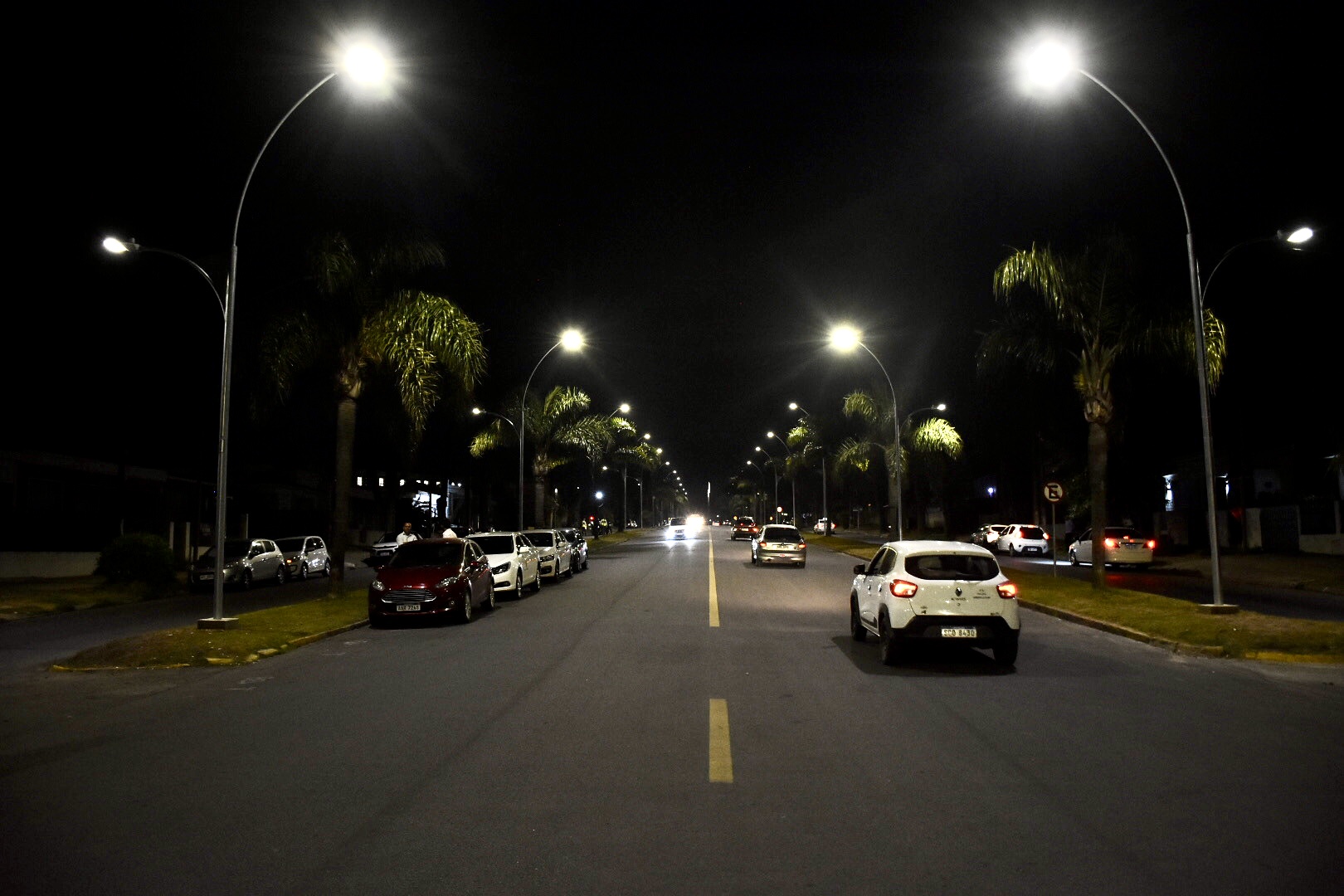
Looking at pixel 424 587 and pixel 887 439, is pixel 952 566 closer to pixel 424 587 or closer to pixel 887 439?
pixel 424 587

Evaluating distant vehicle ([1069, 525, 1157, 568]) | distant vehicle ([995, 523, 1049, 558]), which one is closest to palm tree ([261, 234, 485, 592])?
distant vehicle ([1069, 525, 1157, 568])

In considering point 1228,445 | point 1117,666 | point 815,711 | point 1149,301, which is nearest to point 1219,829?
point 815,711

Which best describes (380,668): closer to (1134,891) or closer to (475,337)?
(1134,891)

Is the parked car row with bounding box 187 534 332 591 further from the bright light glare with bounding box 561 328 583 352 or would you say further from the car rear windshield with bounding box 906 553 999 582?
the car rear windshield with bounding box 906 553 999 582

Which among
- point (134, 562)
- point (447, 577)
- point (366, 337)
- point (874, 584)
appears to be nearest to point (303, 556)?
point (134, 562)

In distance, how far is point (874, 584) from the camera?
45.4ft

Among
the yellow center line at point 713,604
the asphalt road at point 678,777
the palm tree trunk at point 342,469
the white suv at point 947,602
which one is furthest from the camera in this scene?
the palm tree trunk at point 342,469

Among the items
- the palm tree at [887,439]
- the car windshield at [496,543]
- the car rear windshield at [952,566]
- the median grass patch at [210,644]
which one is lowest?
the median grass patch at [210,644]

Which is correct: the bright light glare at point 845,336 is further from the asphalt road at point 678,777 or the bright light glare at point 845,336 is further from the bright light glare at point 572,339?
the asphalt road at point 678,777

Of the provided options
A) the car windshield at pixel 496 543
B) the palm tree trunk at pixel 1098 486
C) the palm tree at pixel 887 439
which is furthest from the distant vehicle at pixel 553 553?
the palm tree at pixel 887 439

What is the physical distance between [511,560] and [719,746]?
51.4 ft

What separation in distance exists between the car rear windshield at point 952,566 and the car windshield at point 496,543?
42.7 ft

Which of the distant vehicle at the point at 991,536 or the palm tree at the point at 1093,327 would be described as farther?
the distant vehicle at the point at 991,536

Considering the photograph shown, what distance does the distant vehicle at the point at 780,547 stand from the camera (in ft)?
115
